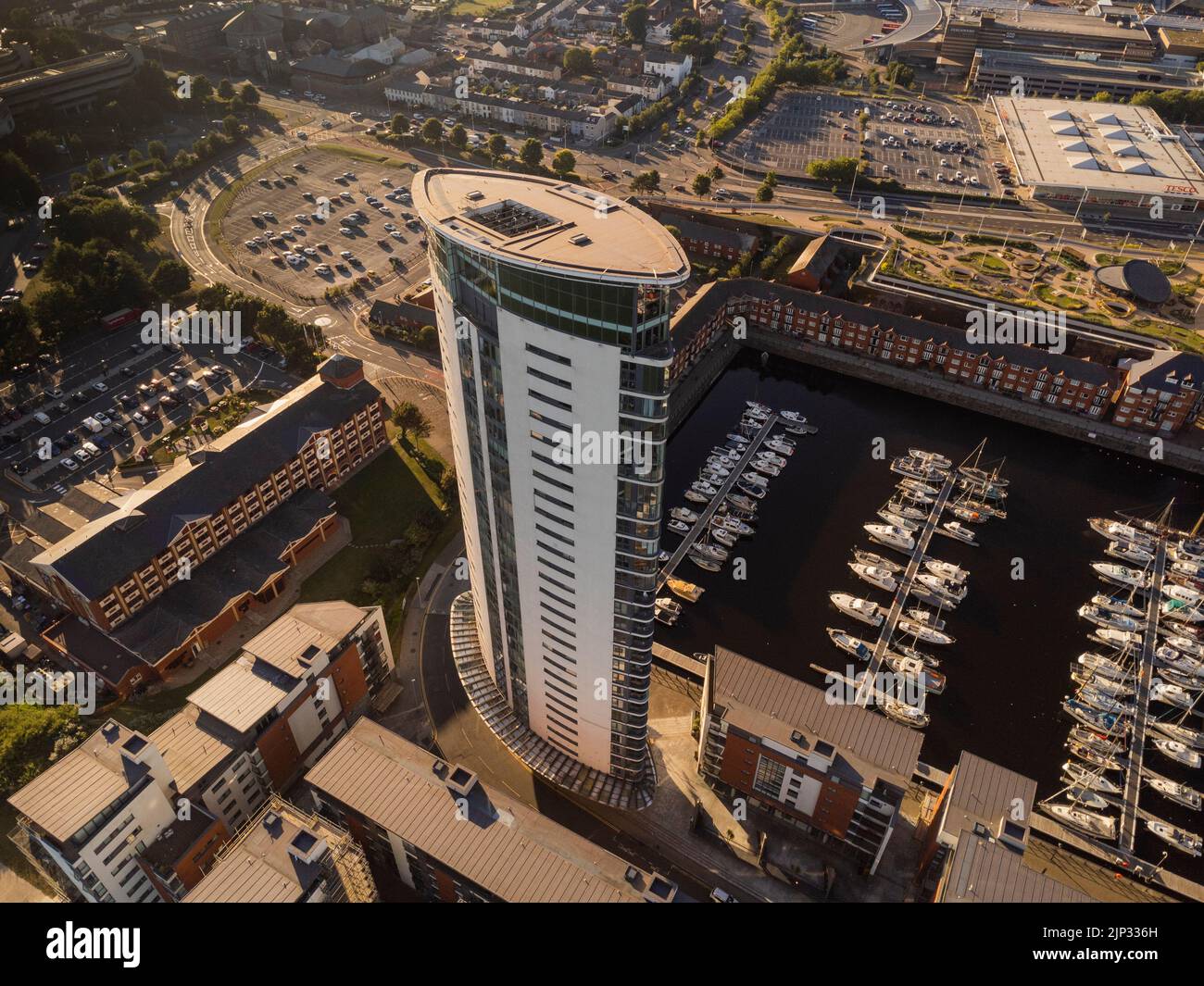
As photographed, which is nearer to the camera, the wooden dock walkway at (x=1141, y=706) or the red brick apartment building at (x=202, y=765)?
the red brick apartment building at (x=202, y=765)

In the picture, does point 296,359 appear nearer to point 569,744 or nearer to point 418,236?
point 418,236

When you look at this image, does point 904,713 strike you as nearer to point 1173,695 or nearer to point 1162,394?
point 1173,695

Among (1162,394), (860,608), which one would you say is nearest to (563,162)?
(1162,394)

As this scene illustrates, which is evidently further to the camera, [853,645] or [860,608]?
[860,608]

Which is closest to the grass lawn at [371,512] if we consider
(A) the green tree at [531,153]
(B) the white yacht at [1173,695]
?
(B) the white yacht at [1173,695]

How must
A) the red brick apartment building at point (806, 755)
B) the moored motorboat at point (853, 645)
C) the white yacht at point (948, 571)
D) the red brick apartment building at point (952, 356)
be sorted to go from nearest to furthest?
the red brick apartment building at point (806, 755), the moored motorboat at point (853, 645), the white yacht at point (948, 571), the red brick apartment building at point (952, 356)

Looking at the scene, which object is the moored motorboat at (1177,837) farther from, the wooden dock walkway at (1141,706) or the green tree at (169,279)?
the green tree at (169,279)

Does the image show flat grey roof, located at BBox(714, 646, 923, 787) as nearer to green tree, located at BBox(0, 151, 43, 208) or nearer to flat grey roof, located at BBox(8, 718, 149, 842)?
flat grey roof, located at BBox(8, 718, 149, 842)
